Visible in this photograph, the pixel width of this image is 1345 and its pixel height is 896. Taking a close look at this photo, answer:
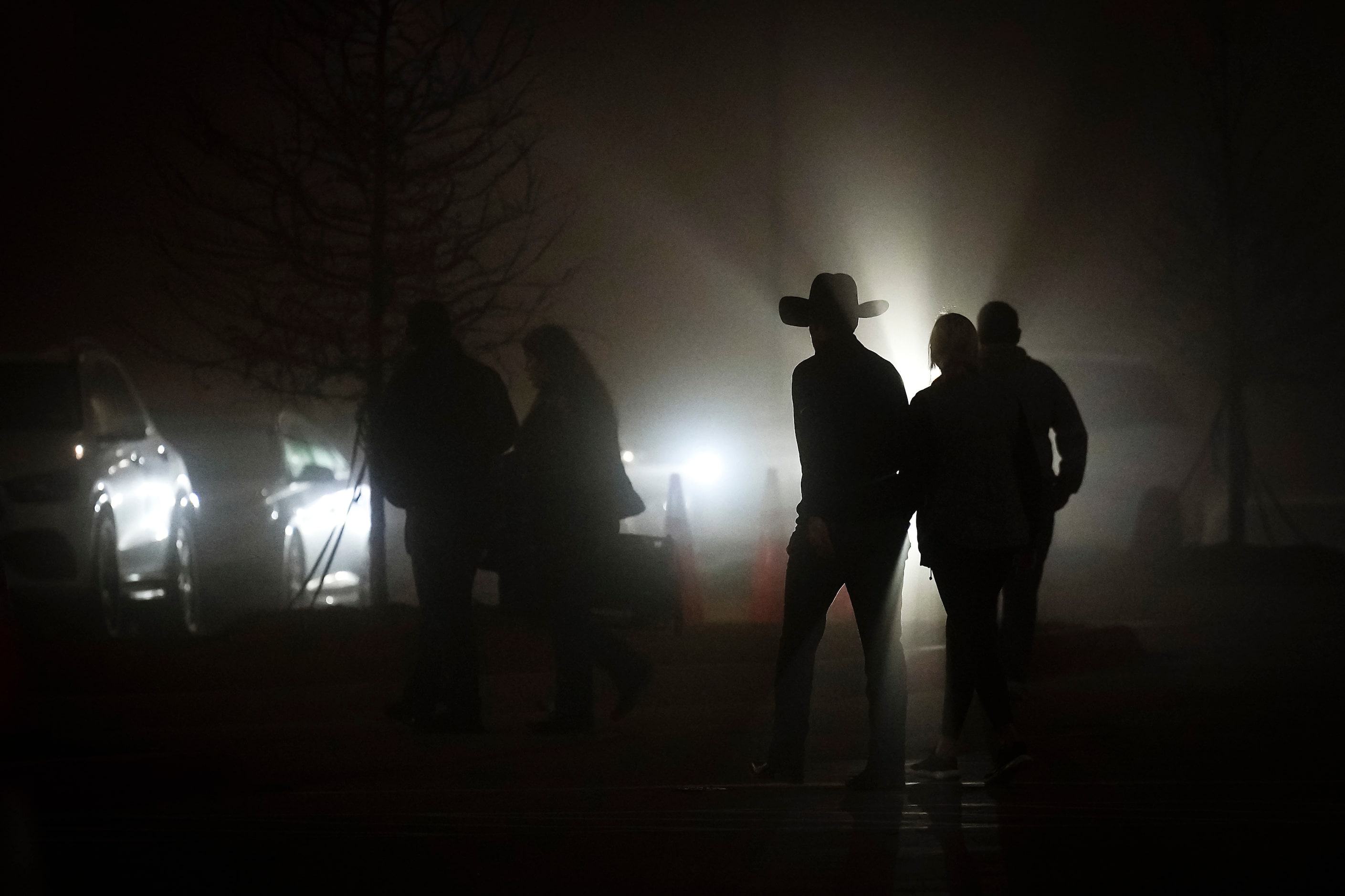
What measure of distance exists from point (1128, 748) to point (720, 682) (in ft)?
9.10

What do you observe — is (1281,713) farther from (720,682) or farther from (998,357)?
(720,682)

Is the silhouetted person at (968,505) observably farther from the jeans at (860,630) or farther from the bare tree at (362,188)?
the bare tree at (362,188)

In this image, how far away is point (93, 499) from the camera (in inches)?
447

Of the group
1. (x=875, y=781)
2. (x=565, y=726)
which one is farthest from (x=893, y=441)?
(x=565, y=726)

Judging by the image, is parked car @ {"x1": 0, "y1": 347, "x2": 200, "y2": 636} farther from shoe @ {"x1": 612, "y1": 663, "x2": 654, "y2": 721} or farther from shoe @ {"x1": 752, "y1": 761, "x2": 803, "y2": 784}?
shoe @ {"x1": 752, "y1": 761, "x2": 803, "y2": 784}

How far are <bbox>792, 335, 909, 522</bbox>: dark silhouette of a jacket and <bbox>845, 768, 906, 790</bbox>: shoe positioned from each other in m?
0.93

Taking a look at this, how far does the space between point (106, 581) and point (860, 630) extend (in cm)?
594

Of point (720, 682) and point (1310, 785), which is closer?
point (1310, 785)

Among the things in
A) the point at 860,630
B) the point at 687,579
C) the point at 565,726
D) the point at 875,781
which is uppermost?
the point at 687,579

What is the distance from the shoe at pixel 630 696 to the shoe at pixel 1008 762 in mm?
2087

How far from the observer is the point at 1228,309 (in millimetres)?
19828

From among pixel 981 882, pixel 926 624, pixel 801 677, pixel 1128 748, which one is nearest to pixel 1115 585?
pixel 926 624

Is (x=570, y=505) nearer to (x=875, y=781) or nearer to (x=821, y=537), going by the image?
(x=821, y=537)

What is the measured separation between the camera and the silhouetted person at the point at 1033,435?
928cm
